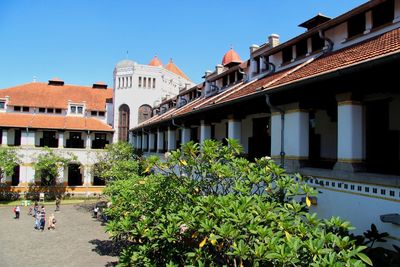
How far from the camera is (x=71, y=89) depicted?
43.0 m

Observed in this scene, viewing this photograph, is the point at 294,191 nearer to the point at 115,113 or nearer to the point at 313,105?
the point at 313,105

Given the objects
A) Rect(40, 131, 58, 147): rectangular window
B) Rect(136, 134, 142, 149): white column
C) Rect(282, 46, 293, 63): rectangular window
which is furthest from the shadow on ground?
Rect(40, 131, 58, 147): rectangular window

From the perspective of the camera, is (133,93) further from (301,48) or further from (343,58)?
(343,58)

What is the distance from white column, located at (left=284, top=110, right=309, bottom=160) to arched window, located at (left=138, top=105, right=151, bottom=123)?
105 feet

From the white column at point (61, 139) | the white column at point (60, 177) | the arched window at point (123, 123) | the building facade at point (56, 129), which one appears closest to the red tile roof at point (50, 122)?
the building facade at point (56, 129)

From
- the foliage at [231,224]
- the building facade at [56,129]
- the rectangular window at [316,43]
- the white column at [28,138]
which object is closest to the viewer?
the foliage at [231,224]

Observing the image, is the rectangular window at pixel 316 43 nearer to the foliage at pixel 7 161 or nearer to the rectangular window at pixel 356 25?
the rectangular window at pixel 356 25

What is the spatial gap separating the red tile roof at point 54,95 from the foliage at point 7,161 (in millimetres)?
7028

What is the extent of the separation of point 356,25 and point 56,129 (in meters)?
30.8

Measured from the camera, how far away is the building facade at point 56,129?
3425 centimetres

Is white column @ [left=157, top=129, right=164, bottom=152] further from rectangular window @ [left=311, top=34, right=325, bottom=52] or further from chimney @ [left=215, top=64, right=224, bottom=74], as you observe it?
rectangular window @ [left=311, top=34, right=325, bottom=52]

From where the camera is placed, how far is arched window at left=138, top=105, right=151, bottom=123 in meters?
40.8

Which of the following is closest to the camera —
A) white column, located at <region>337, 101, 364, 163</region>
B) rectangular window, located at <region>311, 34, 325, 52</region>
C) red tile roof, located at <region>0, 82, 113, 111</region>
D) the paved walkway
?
white column, located at <region>337, 101, 364, 163</region>

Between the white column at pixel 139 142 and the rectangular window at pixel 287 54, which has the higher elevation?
the rectangular window at pixel 287 54
